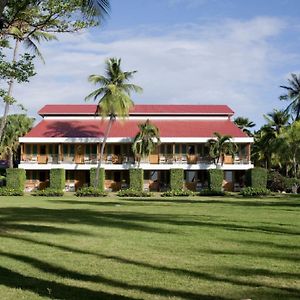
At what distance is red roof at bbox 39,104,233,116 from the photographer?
55406 millimetres

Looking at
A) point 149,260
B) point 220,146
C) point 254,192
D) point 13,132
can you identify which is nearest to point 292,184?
point 254,192

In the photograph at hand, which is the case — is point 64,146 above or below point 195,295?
above

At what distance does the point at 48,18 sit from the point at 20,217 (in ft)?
29.0

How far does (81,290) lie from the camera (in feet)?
25.2

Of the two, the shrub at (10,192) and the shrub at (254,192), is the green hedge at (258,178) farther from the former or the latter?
the shrub at (10,192)

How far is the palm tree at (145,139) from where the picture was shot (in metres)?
47.2

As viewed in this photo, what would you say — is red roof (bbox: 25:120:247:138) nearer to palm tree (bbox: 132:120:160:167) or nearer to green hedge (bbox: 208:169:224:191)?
palm tree (bbox: 132:120:160:167)

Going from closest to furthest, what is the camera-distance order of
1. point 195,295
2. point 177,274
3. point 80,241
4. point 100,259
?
point 195,295
point 177,274
point 100,259
point 80,241

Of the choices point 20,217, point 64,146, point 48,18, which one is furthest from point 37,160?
point 48,18

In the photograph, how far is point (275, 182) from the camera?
2003 inches

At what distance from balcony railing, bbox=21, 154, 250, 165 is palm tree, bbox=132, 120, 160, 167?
3313mm

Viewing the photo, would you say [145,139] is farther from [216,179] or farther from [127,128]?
[216,179]

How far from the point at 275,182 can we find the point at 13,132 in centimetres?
2900

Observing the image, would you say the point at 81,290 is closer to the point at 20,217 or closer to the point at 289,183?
the point at 20,217
